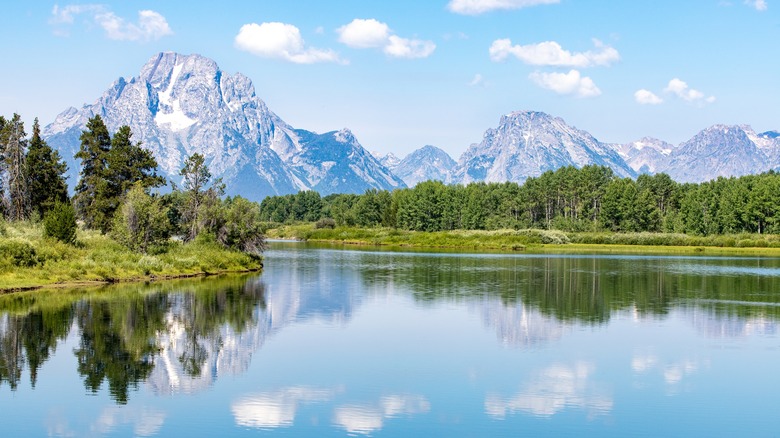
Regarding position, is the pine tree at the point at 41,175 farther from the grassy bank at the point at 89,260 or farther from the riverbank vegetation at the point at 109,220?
the grassy bank at the point at 89,260

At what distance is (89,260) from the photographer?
5953 centimetres

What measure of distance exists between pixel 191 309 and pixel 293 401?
22.1 meters

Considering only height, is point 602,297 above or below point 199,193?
below

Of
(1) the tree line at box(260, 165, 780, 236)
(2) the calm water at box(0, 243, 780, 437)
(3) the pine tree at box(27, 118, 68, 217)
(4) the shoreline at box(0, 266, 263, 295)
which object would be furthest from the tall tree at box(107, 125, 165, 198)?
(1) the tree line at box(260, 165, 780, 236)

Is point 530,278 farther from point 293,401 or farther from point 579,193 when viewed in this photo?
point 579,193

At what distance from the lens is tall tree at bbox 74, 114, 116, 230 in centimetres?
8200

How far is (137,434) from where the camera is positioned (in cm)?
2114

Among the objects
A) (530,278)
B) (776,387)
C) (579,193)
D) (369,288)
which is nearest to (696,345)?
(776,387)

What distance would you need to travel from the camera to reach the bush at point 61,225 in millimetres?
62375

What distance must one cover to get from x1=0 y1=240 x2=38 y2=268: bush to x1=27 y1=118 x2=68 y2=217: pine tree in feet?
88.6

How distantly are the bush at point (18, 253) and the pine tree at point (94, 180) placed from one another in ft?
86.3

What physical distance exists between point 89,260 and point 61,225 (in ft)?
17.2

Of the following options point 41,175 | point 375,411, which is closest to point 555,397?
point 375,411

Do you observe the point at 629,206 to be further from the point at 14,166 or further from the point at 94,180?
the point at 14,166
